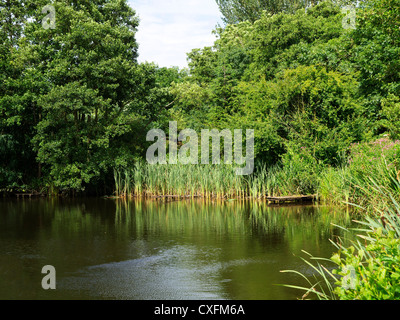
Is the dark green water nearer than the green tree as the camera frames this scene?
Yes

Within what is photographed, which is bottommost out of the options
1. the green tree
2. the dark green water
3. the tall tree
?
the dark green water

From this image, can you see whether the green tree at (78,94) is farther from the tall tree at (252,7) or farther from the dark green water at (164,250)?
the tall tree at (252,7)

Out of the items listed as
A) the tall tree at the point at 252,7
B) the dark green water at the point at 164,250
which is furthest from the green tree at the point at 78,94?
the tall tree at the point at 252,7

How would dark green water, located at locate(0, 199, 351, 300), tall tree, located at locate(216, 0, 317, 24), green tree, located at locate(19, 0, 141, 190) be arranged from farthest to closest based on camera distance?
1. tall tree, located at locate(216, 0, 317, 24)
2. green tree, located at locate(19, 0, 141, 190)
3. dark green water, located at locate(0, 199, 351, 300)

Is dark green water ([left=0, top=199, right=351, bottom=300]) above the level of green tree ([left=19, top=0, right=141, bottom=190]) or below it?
below

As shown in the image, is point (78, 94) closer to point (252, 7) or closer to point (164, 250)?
point (164, 250)

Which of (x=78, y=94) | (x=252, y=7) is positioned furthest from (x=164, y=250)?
(x=252, y=7)

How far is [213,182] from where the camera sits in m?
18.4

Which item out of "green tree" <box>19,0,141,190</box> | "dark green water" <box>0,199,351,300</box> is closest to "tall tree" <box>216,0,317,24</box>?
"green tree" <box>19,0,141,190</box>

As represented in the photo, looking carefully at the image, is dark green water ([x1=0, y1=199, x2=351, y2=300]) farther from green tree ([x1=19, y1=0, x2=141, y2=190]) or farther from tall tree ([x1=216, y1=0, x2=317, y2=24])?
tall tree ([x1=216, y1=0, x2=317, y2=24])

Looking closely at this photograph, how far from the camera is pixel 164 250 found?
9.07 m

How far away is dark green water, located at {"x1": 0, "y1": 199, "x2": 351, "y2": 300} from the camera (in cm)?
638
